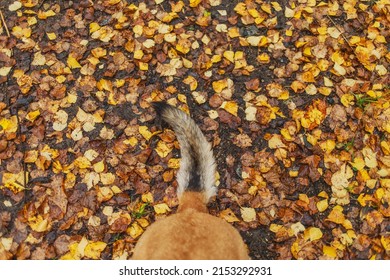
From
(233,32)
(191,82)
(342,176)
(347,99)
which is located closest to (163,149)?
(191,82)

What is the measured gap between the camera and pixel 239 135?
4.36 m

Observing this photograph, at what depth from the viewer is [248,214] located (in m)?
4.01

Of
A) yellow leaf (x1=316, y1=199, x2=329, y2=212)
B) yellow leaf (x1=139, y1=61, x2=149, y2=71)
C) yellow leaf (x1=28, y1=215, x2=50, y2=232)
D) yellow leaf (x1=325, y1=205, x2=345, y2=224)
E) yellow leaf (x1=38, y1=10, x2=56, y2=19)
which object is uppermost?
yellow leaf (x1=38, y1=10, x2=56, y2=19)

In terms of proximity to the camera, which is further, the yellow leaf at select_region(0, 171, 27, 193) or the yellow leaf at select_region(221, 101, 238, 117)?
the yellow leaf at select_region(221, 101, 238, 117)

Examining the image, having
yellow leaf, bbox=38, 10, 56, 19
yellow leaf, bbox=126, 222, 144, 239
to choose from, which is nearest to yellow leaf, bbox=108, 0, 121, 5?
yellow leaf, bbox=38, 10, 56, 19

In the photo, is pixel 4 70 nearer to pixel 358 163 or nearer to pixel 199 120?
pixel 199 120

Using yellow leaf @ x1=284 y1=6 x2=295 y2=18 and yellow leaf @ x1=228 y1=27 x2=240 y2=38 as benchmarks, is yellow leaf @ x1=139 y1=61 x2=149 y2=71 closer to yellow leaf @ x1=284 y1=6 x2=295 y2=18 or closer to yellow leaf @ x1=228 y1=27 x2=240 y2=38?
yellow leaf @ x1=228 y1=27 x2=240 y2=38

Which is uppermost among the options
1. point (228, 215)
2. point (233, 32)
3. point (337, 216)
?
point (233, 32)

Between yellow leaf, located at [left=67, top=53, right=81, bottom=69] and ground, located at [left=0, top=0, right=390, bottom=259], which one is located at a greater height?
yellow leaf, located at [left=67, top=53, right=81, bottom=69]

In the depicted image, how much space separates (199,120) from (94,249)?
5.91 feet

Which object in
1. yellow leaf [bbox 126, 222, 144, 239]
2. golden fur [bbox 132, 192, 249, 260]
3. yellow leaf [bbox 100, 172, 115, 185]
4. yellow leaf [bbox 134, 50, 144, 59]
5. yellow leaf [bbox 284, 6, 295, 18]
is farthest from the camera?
yellow leaf [bbox 284, 6, 295, 18]

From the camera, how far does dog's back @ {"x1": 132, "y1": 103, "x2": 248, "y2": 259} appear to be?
3012 millimetres

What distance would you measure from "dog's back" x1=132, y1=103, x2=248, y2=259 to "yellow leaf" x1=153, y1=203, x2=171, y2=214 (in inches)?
20.5
